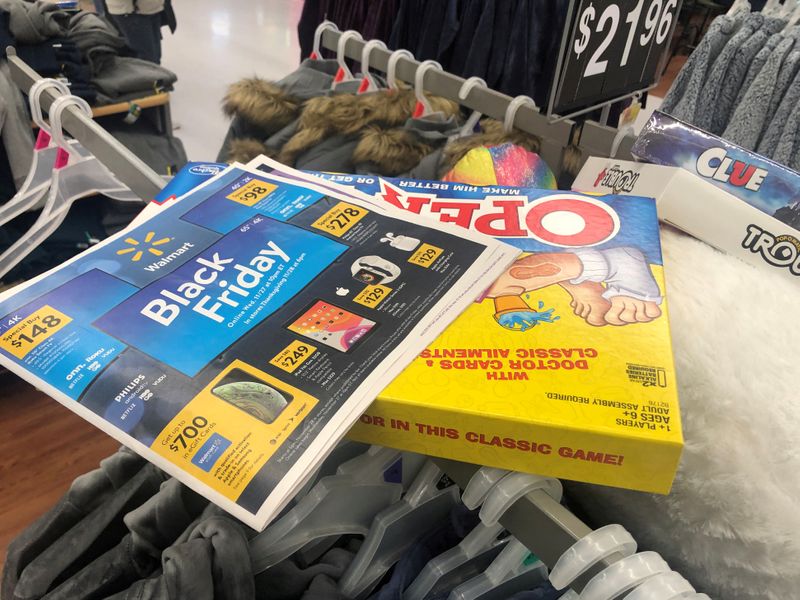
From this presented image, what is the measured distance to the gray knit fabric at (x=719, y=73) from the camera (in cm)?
91

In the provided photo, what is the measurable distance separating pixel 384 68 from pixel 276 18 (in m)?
3.54

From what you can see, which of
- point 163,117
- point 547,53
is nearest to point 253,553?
point 547,53

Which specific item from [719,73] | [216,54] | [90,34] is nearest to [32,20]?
[90,34]

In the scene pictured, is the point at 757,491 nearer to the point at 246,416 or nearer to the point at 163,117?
the point at 246,416

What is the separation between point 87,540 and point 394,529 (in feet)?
0.97

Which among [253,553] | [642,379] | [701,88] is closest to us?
[642,379]

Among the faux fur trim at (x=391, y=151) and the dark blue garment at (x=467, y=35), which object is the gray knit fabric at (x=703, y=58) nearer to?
the faux fur trim at (x=391, y=151)

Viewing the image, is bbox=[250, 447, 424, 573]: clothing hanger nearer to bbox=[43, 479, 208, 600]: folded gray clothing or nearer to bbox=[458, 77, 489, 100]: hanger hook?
bbox=[43, 479, 208, 600]: folded gray clothing

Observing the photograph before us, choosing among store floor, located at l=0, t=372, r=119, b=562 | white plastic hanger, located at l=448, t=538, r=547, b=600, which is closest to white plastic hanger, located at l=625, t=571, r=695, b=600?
white plastic hanger, located at l=448, t=538, r=547, b=600

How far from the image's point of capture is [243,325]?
0.40 metres

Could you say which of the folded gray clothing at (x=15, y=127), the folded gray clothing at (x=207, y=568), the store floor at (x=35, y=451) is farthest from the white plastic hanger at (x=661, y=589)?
the folded gray clothing at (x=15, y=127)

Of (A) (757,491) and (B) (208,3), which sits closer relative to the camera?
(A) (757,491)

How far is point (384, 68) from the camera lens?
3.73 ft

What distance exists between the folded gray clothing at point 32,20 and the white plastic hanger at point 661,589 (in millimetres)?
1717
